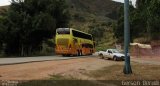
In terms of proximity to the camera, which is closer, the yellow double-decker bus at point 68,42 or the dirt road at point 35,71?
the dirt road at point 35,71

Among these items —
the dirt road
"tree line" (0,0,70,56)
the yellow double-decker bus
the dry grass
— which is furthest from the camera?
"tree line" (0,0,70,56)

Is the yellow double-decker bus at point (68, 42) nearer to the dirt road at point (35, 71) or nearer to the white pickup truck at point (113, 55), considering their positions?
the white pickup truck at point (113, 55)

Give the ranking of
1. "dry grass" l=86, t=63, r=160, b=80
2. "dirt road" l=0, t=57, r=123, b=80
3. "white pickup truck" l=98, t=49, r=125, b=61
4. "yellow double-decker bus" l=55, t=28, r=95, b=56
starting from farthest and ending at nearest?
"yellow double-decker bus" l=55, t=28, r=95, b=56 → "white pickup truck" l=98, t=49, r=125, b=61 → "dry grass" l=86, t=63, r=160, b=80 → "dirt road" l=0, t=57, r=123, b=80

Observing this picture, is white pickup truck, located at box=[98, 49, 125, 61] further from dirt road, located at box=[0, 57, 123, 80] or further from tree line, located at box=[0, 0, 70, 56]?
dirt road, located at box=[0, 57, 123, 80]

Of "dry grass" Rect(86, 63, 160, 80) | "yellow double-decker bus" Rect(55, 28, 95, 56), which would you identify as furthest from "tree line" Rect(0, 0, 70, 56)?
"dry grass" Rect(86, 63, 160, 80)

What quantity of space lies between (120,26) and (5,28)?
44.8 meters

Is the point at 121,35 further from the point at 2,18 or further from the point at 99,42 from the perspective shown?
the point at 2,18

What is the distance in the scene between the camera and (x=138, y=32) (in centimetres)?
10581

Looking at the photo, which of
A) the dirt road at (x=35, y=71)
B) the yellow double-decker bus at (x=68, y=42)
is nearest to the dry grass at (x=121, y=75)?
the dirt road at (x=35, y=71)

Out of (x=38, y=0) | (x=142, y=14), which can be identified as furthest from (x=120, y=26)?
(x=142, y=14)

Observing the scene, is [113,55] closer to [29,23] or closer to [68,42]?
[68,42]

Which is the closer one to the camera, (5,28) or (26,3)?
(5,28)

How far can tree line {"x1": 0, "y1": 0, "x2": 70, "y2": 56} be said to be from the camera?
6431cm

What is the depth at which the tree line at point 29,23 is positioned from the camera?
64.3 meters
